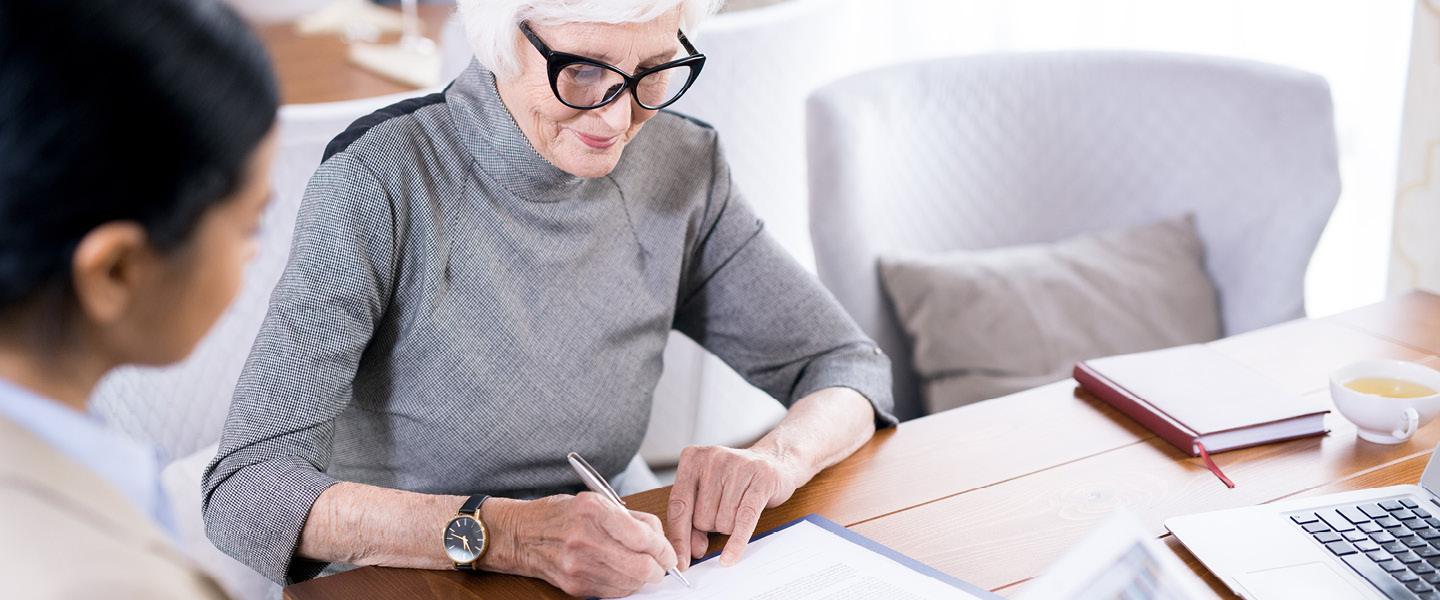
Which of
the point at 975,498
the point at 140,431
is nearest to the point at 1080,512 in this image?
the point at 975,498

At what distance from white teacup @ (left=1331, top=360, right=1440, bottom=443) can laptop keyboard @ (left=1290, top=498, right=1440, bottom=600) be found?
0.15 m

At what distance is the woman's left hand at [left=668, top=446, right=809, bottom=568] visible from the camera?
37.8 inches

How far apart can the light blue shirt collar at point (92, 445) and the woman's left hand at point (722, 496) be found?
45 centimetres

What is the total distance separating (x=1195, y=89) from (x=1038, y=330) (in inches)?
20.0

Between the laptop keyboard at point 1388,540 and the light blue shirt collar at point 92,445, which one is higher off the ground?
the light blue shirt collar at point 92,445

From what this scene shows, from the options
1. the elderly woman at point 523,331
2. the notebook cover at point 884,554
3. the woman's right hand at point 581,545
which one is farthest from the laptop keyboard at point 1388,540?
the woman's right hand at point 581,545

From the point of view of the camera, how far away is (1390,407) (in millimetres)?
1086

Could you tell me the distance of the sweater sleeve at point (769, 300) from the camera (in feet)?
4.35

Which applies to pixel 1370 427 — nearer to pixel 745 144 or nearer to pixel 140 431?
pixel 745 144

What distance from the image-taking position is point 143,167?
48 cm

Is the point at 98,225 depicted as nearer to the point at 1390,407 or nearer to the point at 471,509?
the point at 471,509

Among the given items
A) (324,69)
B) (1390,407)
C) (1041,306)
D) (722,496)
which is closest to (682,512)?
(722,496)

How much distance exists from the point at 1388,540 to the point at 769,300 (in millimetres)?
684

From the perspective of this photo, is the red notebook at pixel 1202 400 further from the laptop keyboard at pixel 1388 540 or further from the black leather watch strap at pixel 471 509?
the black leather watch strap at pixel 471 509
